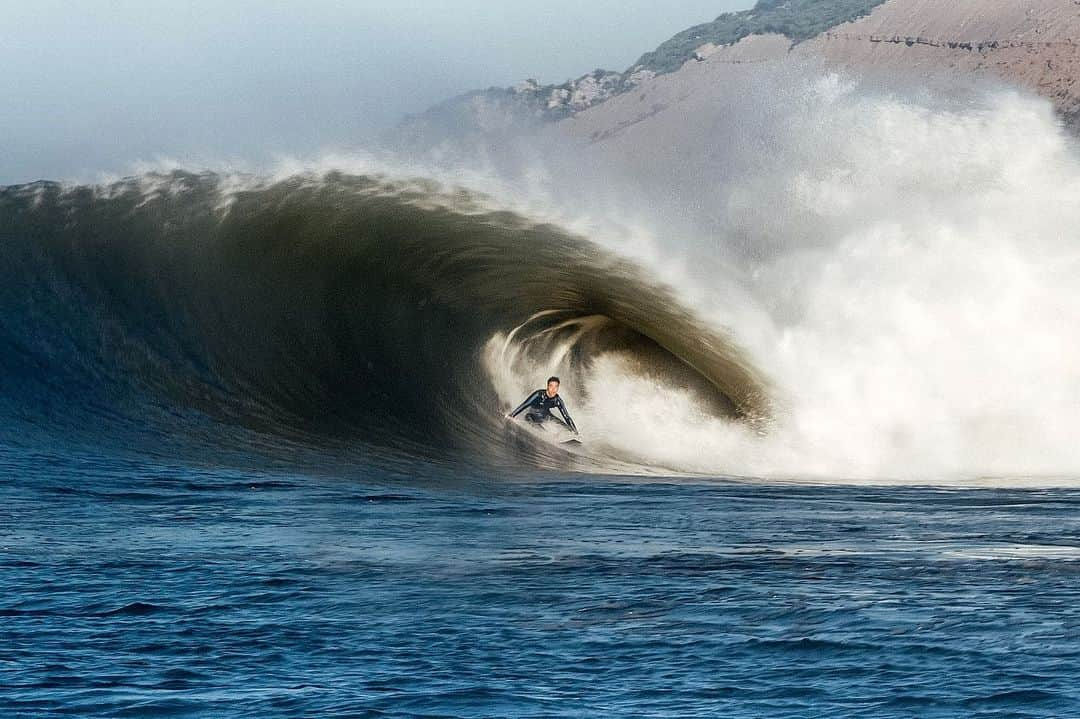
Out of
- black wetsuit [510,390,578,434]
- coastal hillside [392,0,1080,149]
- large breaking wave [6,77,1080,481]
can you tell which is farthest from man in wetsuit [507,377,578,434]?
coastal hillside [392,0,1080,149]

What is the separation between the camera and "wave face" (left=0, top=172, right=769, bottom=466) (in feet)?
45.8

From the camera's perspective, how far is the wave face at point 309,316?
13953mm

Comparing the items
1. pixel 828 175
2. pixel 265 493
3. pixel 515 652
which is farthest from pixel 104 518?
pixel 828 175

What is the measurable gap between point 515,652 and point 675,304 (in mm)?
11476

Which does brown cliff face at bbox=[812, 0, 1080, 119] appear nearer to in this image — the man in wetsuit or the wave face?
the wave face

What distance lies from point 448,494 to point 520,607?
4.36 meters

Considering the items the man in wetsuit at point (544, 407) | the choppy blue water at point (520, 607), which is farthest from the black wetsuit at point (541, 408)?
the choppy blue water at point (520, 607)

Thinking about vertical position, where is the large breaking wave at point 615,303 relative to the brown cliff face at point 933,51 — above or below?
below

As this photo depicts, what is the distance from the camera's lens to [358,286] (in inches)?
666

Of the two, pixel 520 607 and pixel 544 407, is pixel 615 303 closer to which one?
pixel 544 407

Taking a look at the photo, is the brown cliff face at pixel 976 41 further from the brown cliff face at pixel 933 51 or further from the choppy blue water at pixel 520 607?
the choppy blue water at pixel 520 607

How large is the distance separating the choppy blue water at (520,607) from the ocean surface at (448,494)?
0.03 metres

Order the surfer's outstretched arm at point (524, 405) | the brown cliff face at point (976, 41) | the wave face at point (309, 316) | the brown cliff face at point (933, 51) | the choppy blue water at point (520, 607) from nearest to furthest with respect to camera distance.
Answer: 1. the choppy blue water at point (520, 607)
2. the wave face at point (309, 316)
3. the surfer's outstretched arm at point (524, 405)
4. the brown cliff face at point (976, 41)
5. the brown cliff face at point (933, 51)

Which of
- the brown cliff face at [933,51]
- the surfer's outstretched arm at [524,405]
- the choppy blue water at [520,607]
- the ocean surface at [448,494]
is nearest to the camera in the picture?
the choppy blue water at [520,607]
